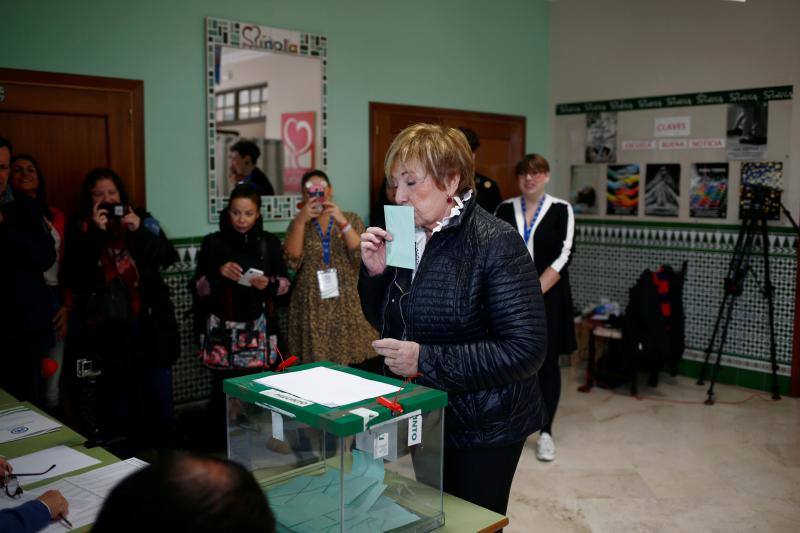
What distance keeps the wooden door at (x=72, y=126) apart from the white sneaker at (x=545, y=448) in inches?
107

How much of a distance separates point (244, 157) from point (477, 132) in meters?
2.32

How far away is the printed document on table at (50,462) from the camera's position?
6.39ft

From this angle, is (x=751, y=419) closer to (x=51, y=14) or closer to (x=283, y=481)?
(x=283, y=481)

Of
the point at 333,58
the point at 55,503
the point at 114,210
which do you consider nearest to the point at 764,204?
the point at 333,58

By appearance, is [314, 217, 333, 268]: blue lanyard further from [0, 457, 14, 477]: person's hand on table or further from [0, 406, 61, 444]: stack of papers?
[0, 457, 14, 477]: person's hand on table

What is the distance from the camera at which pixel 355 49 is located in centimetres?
526

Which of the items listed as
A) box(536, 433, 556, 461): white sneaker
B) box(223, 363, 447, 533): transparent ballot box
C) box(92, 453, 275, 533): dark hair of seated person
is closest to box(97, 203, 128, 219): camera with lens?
box(223, 363, 447, 533): transparent ballot box

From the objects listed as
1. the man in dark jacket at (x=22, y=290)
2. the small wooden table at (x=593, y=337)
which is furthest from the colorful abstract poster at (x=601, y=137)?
the man in dark jacket at (x=22, y=290)

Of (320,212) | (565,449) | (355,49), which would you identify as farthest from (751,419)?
(355,49)

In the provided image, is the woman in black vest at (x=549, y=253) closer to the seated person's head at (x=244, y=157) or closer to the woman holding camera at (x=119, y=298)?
the seated person's head at (x=244, y=157)

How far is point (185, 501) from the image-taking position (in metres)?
0.89

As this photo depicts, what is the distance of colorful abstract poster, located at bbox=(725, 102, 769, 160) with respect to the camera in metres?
5.59

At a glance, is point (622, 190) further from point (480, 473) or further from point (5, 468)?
point (5, 468)

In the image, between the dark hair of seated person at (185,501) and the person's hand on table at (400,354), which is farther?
the person's hand on table at (400,354)
